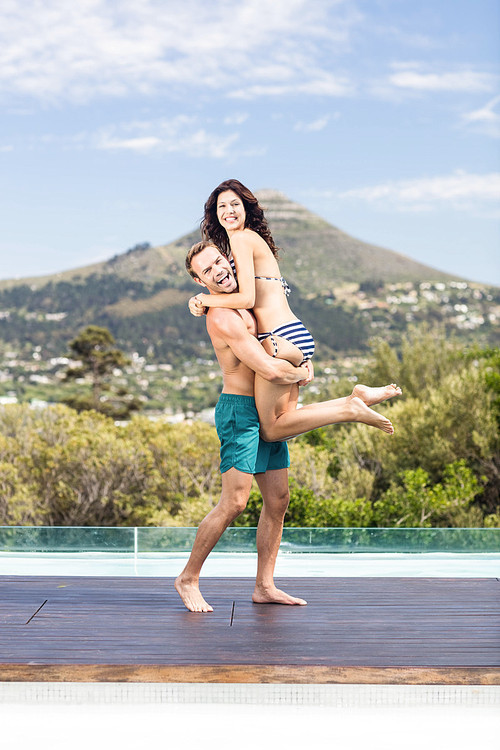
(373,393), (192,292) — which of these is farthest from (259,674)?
(192,292)

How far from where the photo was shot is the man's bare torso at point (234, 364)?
3.72 m

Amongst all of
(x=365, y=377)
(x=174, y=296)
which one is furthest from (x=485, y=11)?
(x=365, y=377)

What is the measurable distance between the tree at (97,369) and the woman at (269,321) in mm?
22861

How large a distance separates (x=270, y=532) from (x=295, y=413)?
58 cm

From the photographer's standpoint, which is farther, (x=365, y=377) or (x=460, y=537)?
(x=365, y=377)

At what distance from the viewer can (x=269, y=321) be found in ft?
12.3

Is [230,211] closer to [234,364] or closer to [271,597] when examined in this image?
[234,364]

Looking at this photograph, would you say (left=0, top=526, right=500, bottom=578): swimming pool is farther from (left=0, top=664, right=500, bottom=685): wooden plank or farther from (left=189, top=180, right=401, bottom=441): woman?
(left=0, top=664, right=500, bottom=685): wooden plank

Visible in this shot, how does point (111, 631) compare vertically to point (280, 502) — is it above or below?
below

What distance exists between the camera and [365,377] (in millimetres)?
15734

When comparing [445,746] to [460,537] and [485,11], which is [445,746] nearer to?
[460,537]

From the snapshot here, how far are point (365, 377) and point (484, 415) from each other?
3915 millimetres

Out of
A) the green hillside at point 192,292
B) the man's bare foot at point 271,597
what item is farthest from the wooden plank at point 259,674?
the green hillside at point 192,292

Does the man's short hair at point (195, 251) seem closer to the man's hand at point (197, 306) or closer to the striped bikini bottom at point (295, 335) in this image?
the man's hand at point (197, 306)
